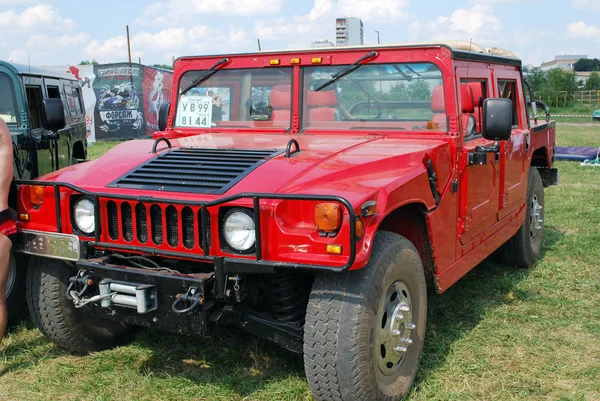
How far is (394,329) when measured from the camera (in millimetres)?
3465

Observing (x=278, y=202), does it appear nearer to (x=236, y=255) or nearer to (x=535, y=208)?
(x=236, y=255)

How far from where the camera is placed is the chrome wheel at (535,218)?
631cm

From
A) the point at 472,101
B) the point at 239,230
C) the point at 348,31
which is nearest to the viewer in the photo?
the point at 239,230

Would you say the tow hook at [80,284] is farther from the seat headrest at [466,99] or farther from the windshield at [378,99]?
the seat headrest at [466,99]

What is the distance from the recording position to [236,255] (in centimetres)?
318

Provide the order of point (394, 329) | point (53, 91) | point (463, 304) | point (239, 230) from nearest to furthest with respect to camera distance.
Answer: point (239, 230) → point (394, 329) → point (463, 304) → point (53, 91)

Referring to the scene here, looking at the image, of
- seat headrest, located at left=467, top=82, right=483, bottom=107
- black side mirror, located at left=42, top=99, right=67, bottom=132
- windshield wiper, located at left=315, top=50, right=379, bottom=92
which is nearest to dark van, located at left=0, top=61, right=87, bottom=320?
black side mirror, located at left=42, top=99, right=67, bottom=132

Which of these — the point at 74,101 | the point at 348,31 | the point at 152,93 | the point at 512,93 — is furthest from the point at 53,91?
the point at 152,93

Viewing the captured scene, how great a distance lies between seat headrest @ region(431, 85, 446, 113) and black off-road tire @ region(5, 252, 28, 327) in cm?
314

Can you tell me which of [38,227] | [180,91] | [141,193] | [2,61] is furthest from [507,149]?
[2,61]

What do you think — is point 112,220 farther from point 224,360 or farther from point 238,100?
point 238,100

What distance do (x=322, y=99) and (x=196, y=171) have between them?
Answer: 1.35 m

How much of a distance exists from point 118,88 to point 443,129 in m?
18.0

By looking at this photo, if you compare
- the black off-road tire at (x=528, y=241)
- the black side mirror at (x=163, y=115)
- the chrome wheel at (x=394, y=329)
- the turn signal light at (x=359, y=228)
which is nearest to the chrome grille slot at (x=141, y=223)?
the turn signal light at (x=359, y=228)
